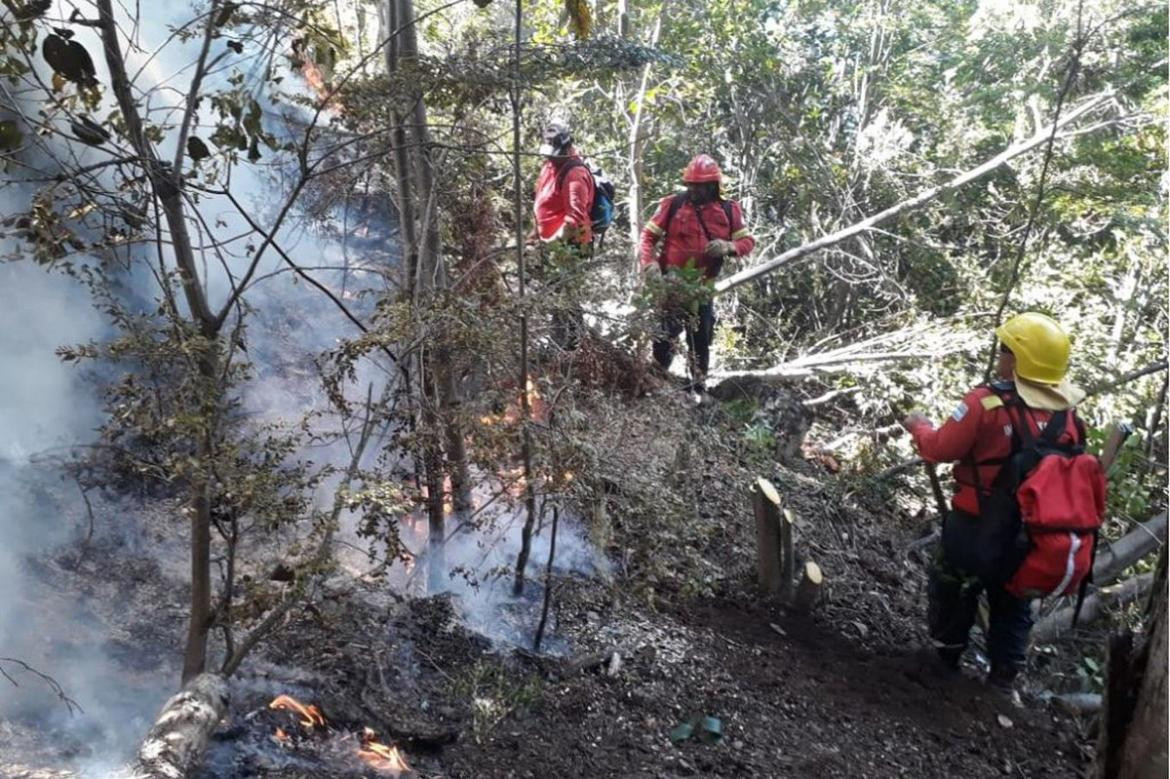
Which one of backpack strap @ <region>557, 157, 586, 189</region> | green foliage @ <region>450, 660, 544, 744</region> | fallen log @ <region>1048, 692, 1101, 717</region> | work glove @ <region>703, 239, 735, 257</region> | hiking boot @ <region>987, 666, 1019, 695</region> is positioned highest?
backpack strap @ <region>557, 157, 586, 189</region>

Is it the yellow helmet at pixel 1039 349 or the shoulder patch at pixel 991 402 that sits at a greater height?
the yellow helmet at pixel 1039 349

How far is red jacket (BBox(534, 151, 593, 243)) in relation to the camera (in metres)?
7.10

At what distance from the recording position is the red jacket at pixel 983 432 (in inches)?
188

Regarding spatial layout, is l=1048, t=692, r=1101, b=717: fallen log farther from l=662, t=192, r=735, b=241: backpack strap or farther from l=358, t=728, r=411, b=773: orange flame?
l=662, t=192, r=735, b=241: backpack strap

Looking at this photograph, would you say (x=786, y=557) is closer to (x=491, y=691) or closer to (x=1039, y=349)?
(x=1039, y=349)

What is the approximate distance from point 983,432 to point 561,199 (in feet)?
12.2

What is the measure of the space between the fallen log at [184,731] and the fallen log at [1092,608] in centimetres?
556

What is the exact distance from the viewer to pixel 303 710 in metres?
4.01

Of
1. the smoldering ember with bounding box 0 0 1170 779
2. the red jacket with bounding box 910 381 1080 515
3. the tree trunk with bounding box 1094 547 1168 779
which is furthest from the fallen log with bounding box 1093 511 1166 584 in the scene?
the tree trunk with bounding box 1094 547 1168 779

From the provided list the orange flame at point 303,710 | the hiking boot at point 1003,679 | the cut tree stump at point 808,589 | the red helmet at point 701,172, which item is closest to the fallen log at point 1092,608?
the hiking boot at point 1003,679

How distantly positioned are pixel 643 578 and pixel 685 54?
772 centimetres

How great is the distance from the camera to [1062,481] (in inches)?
181

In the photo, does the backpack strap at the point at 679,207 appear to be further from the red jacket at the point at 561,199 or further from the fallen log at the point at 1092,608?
the fallen log at the point at 1092,608

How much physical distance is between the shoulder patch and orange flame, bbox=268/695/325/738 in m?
3.48
